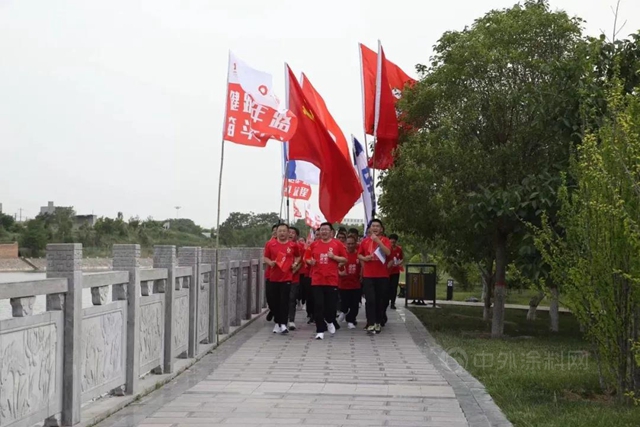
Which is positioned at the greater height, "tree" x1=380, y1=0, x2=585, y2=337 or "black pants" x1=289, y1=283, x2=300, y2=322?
"tree" x1=380, y1=0, x2=585, y2=337

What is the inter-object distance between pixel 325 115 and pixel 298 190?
2.46 m

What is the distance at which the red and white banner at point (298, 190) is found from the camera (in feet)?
72.9

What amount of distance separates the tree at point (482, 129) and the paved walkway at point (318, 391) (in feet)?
14.1

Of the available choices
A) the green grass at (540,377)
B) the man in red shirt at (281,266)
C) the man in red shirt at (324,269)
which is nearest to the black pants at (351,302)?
the green grass at (540,377)

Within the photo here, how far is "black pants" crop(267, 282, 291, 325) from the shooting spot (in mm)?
14898

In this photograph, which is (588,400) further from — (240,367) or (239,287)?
(239,287)

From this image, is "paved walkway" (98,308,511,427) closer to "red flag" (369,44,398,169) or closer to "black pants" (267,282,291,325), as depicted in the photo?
"black pants" (267,282,291,325)

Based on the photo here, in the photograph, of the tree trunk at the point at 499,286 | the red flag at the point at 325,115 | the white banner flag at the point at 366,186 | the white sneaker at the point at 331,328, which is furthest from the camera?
the red flag at the point at 325,115

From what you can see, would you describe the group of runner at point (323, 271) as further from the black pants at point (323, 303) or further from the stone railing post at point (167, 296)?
the stone railing post at point (167, 296)

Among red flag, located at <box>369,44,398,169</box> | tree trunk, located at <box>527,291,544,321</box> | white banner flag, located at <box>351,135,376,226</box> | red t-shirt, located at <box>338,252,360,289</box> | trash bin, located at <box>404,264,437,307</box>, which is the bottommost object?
tree trunk, located at <box>527,291,544,321</box>

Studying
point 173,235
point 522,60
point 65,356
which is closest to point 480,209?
point 522,60

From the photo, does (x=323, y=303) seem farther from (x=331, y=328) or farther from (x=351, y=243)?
(x=351, y=243)

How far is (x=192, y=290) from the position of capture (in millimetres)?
11820

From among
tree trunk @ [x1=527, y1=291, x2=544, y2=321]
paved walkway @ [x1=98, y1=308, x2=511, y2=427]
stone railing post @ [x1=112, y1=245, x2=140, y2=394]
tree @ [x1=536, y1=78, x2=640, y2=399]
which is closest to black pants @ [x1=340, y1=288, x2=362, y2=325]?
paved walkway @ [x1=98, y1=308, x2=511, y2=427]
